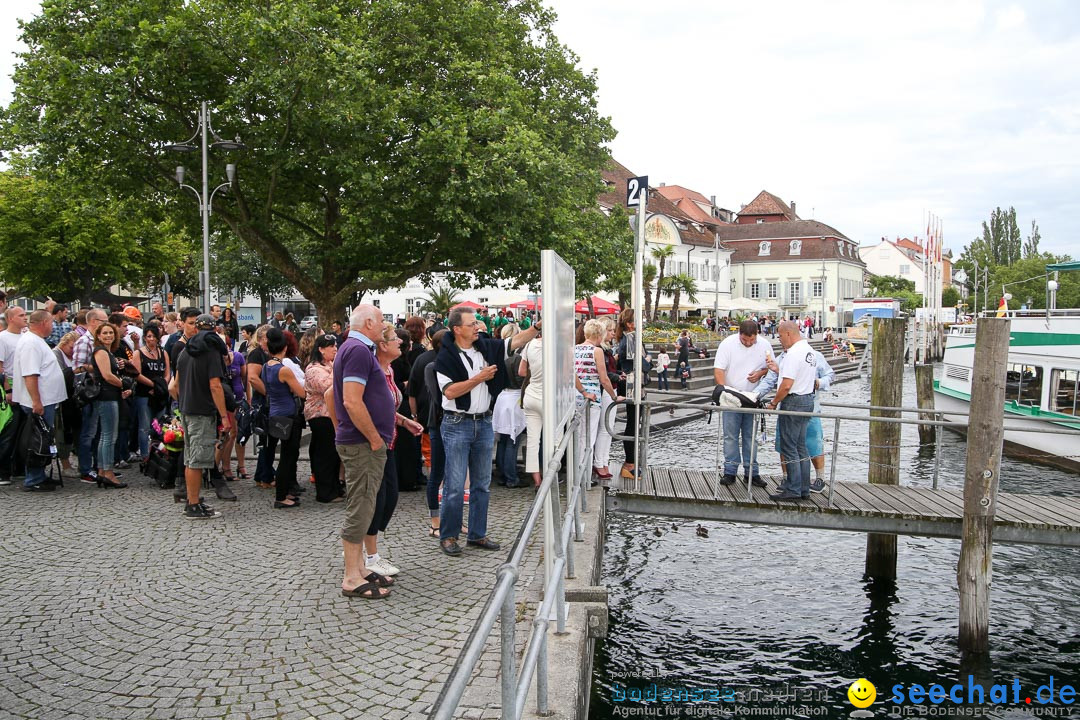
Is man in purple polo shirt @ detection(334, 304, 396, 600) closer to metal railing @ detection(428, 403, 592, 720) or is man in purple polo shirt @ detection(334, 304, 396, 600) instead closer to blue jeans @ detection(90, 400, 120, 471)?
metal railing @ detection(428, 403, 592, 720)

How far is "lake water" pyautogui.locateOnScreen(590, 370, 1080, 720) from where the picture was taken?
709 centimetres

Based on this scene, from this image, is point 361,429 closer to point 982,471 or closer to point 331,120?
point 982,471

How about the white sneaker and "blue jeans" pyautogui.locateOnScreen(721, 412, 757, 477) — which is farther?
"blue jeans" pyautogui.locateOnScreen(721, 412, 757, 477)

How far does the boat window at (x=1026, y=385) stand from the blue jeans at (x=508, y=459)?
578 inches

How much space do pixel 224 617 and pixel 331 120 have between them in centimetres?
1517

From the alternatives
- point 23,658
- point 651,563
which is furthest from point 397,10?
point 23,658

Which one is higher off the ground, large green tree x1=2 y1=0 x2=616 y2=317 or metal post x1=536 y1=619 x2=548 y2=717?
large green tree x1=2 y1=0 x2=616 y2=317

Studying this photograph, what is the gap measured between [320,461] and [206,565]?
2.05 meters

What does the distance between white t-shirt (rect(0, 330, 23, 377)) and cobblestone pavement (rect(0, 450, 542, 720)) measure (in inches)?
66.0

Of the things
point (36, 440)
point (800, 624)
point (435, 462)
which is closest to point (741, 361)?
point (800, 624)

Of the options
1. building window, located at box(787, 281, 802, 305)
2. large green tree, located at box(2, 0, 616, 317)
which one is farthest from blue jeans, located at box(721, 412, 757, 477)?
building window, located at box(787, 281, 802, 305)

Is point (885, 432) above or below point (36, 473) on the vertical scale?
above

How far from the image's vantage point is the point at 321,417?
7629 mm

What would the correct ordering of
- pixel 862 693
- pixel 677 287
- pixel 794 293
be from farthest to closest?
pixel 794 293, pixel 677 287, pixel 862 693
